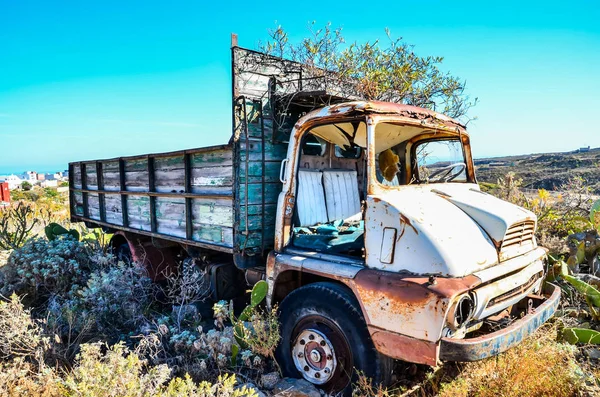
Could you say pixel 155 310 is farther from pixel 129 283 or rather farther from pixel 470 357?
pixel 470 357

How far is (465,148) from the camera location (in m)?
4.39

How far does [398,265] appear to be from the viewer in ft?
9.70

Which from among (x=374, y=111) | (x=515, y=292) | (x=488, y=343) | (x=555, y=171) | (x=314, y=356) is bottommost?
(x=314, y=356)

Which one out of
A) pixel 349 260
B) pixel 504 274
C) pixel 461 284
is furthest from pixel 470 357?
pixel 349 260

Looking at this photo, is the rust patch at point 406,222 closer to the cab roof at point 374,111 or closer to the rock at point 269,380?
the cab roof at point 374,111

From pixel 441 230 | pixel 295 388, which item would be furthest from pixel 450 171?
pixel 295 388

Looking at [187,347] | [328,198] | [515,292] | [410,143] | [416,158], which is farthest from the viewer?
[416,158]

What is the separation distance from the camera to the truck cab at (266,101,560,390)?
276 cm

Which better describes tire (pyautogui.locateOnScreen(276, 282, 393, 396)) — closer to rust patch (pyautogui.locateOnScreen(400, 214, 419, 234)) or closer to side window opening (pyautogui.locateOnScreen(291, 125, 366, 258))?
side window opening (pyautogui.locateOnScreen(291, 125, 366, 258))

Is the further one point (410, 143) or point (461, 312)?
point (410, 143)

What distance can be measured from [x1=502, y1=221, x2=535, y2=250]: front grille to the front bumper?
0.59 m

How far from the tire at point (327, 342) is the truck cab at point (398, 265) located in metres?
0.01

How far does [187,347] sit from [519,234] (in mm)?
3286

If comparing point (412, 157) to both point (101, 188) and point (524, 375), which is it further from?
point (101, 188)
